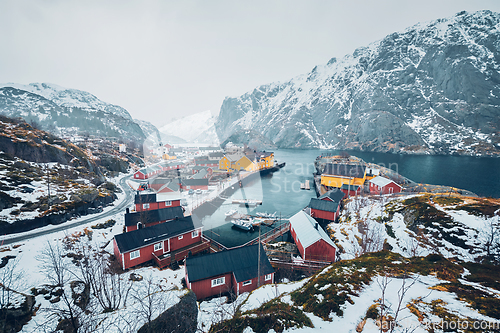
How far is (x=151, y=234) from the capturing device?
19.6m

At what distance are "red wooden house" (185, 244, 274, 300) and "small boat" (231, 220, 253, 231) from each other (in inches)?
533

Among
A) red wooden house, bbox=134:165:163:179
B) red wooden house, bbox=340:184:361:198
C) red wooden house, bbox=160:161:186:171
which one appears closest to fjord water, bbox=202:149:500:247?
red wooden house, bbox=340:184:361:198

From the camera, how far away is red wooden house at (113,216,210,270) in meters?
17.6

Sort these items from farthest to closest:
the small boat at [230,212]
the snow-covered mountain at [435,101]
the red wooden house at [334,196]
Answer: the snow-covered mountain at [435,101], the small boat at [230,212], the red wooden house at [334,196]

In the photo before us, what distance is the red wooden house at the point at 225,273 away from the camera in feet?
48.8

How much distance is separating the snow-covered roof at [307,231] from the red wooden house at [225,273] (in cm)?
572

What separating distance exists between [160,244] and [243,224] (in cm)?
1383

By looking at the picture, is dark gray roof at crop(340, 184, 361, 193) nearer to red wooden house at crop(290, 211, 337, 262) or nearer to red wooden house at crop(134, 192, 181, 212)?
red wooden house at crop(290, 211, 337, 262)

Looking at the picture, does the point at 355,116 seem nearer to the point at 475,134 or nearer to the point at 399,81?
the point at 399,81

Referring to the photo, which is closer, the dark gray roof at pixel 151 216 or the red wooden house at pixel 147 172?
the dark gray roof at pixel 151 216

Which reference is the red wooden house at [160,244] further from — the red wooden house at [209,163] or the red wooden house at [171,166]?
the red wooden house at [209,163]

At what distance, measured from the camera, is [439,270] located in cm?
707

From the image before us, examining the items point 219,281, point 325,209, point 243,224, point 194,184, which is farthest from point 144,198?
point 325,209

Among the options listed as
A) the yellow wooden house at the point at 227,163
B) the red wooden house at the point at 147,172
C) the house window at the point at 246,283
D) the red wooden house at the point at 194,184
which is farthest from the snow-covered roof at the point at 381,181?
the red wooden house at the point at 147,172
